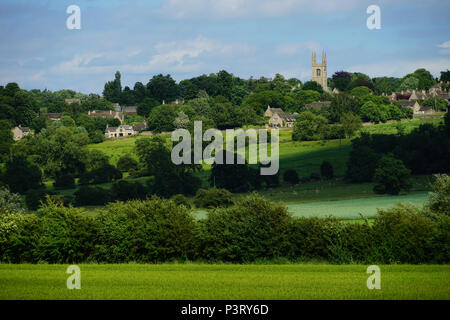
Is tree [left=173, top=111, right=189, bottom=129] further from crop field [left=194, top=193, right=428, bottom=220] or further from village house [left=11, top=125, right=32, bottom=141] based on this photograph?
crop field [left=194, top=193, right=428, bottom=220]

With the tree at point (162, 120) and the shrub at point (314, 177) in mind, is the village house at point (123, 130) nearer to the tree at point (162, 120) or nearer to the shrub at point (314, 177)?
the tree at point (162, 120)

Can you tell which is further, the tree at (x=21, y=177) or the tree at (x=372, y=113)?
the tree at (x=372, y=113)

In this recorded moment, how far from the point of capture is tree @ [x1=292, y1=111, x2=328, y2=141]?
4476 inches

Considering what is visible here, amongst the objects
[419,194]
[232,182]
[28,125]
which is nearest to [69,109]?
[28,125]

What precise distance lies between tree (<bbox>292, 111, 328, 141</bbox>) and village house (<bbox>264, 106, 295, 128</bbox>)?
2087 centimetres

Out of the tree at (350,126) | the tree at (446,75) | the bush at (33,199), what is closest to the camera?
the bush at (33,199)

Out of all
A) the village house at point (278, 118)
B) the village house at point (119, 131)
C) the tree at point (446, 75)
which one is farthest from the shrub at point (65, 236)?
the tree at point (446, 75)

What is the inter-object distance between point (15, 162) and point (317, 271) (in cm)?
8465

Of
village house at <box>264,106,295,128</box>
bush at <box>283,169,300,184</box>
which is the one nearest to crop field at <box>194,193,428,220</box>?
bush at <box>283,169,300,184</box>

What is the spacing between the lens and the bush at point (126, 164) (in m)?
101

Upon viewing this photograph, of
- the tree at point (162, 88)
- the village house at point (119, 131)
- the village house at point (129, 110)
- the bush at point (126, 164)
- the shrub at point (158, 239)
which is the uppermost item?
the tree at point (162, 88)

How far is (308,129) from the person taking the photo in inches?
4498

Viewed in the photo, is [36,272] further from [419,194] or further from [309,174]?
[309,174]

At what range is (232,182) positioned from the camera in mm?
83688
